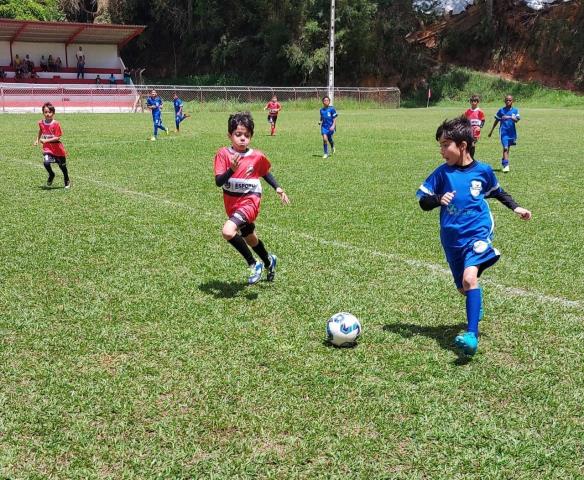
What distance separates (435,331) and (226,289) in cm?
219

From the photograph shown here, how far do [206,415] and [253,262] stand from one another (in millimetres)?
2667

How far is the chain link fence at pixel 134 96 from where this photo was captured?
36.2 m

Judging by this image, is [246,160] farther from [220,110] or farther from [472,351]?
[220,110]

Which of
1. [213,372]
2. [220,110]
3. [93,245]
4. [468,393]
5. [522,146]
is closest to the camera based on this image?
[468,393]

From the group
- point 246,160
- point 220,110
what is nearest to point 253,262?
point 246,160

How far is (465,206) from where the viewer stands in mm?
4812

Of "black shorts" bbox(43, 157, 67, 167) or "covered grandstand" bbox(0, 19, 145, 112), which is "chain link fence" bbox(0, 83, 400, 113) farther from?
"black shorts" bbox(43, 157, 67, 167)

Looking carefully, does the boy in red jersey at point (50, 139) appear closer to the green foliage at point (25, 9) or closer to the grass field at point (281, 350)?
the grass field at point (281, 350)

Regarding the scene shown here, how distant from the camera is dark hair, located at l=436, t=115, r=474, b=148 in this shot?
4715mm

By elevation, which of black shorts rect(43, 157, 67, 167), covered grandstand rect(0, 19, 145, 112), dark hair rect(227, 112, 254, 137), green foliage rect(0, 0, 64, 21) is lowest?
black shorts rect(43, 157, 67, 167)

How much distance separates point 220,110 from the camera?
40438 mm

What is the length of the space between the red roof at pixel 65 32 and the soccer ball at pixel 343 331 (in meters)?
46.4

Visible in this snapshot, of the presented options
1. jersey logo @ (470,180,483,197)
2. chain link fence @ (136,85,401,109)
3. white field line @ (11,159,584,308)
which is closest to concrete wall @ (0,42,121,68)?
chain link fence @ (136,85,401,109)

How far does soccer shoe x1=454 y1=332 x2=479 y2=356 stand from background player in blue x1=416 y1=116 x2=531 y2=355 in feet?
0.09
